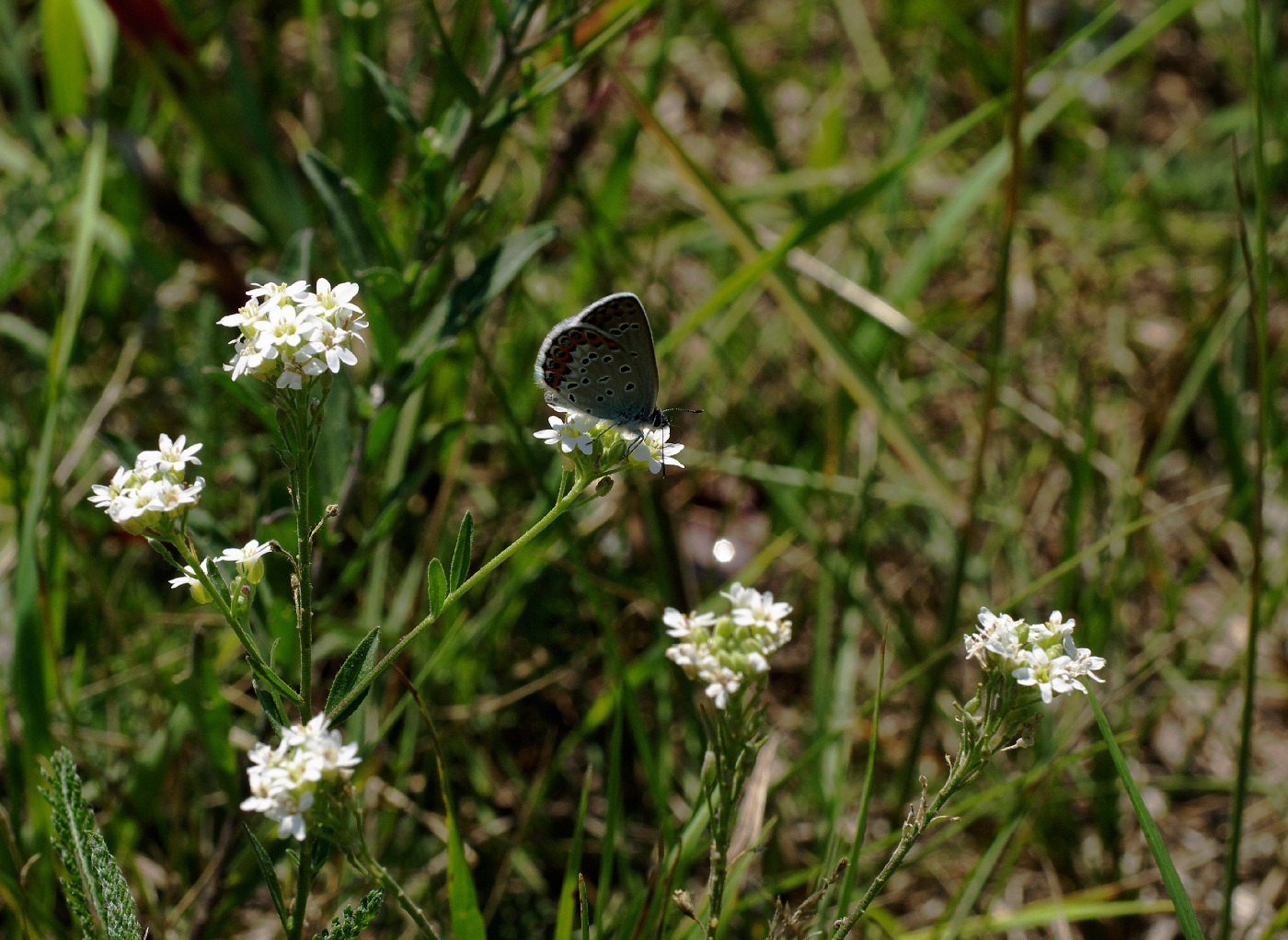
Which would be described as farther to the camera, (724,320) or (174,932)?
(724,320)

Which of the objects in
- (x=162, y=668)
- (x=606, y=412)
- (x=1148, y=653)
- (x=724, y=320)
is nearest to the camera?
(x=606, y=412)

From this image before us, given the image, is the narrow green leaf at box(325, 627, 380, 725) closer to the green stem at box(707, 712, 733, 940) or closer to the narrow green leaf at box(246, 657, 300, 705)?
the narrow green leaf at box(246, 657, 300, 705)

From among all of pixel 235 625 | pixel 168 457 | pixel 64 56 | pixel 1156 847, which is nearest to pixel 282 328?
pixel 168 457

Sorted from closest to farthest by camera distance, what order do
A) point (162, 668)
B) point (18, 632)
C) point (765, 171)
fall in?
point (18, 632)
point (162, 668)
point (765, 171)

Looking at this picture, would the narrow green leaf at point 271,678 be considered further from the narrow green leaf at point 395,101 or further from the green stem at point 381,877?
the narrow green leaf at point 395,101

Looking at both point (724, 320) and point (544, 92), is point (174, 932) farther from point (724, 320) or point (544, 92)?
point (724, 320)

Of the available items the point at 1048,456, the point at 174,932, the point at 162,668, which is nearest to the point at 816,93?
the point at 1048,456
